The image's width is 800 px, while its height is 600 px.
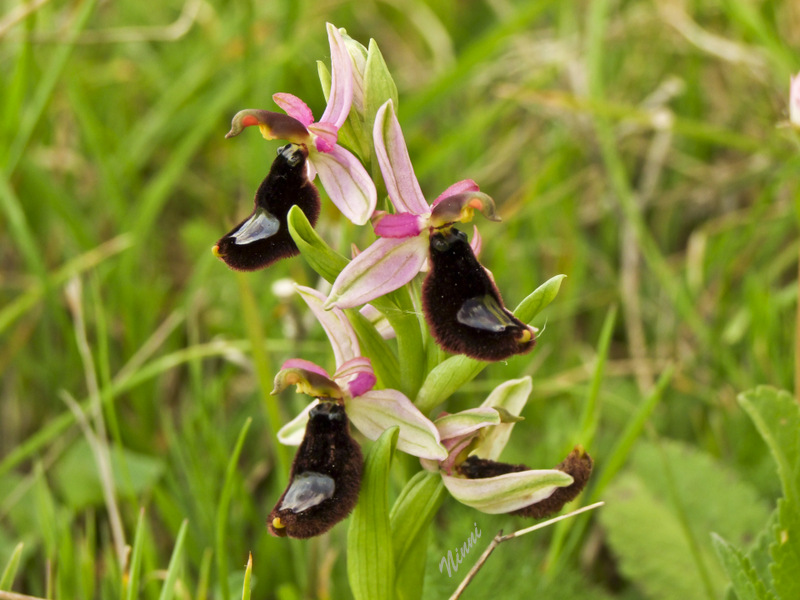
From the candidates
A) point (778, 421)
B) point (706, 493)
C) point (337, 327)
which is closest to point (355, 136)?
point (337, 327)

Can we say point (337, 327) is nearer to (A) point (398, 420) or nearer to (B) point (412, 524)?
(A) point (398, 420)

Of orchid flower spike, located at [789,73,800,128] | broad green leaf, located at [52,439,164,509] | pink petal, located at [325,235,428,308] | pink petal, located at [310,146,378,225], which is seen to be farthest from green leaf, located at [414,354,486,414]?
broad green leaf, located at [52,439,164,509]

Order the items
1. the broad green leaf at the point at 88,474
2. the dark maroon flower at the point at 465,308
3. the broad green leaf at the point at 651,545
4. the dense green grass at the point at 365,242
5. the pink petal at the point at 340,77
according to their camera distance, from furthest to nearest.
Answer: the broad green leaf at the point at 88,474 < the dense green grass at the point at 365,242 < the broad green leaf at the point at 651,545 < the pink petal at the point at 340,77 < the dark maroon flower at the point at 465,308

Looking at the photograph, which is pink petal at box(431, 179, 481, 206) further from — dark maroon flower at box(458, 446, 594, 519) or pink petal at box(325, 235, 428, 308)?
dark maroon flower at box(458, 446, 594, 519)

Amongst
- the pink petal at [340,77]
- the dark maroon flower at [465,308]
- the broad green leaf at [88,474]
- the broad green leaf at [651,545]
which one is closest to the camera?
the dark maroon flower at [465,308]

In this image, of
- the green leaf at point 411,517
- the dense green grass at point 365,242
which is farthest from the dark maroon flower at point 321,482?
the dense green grass at point 365,242

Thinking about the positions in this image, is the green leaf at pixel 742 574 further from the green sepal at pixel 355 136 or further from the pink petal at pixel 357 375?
the green sepal at pixel 355 136
